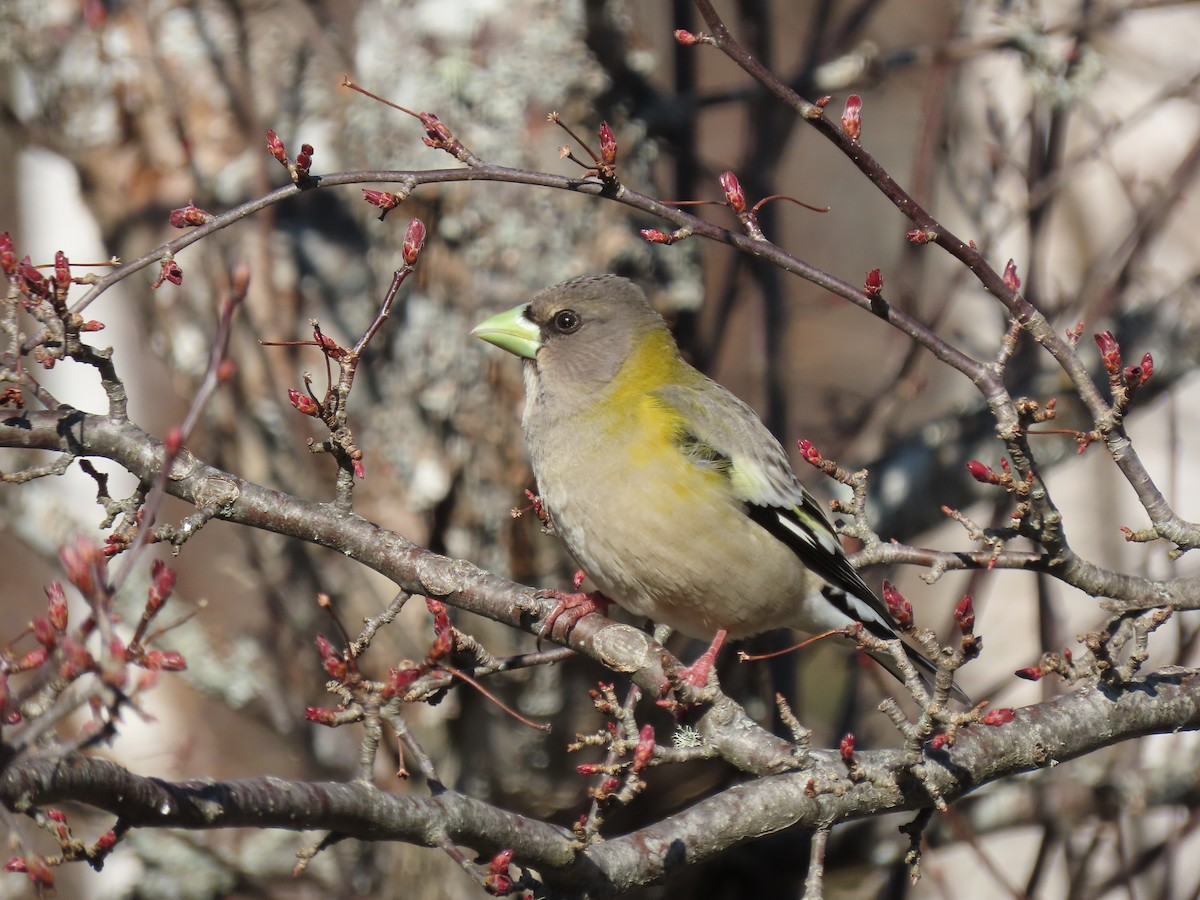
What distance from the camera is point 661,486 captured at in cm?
397

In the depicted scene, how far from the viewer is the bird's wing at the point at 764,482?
13.7 ft

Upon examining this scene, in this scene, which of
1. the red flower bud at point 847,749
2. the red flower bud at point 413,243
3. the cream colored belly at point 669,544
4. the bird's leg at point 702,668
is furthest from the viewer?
the cream colored belly at point 669,544

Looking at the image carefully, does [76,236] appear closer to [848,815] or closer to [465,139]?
[465,139]

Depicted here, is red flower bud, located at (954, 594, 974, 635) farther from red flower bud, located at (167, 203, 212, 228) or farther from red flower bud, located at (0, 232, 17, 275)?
red flower bud, located at (0, 232, 17, 275)

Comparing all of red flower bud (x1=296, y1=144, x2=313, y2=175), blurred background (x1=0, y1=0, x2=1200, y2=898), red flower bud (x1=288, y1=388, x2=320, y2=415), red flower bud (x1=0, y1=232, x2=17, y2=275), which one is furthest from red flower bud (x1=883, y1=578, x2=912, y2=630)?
blurred background (x1=0, y1=0, x2=1200, y2=898)

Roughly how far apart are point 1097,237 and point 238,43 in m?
5.44

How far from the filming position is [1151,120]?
7559 millimetres

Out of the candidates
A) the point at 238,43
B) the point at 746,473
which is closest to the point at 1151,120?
the point at 746,473

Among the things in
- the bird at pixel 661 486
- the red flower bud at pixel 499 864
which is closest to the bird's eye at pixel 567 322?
the bird at pixel 661 486

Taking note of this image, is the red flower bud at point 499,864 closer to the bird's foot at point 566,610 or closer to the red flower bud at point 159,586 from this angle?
the red flower bud at point 159,586

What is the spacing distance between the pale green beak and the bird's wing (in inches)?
21.0

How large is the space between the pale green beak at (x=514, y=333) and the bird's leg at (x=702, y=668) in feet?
4.18

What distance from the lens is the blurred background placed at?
208 inches

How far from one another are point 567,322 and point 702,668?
1.47m
